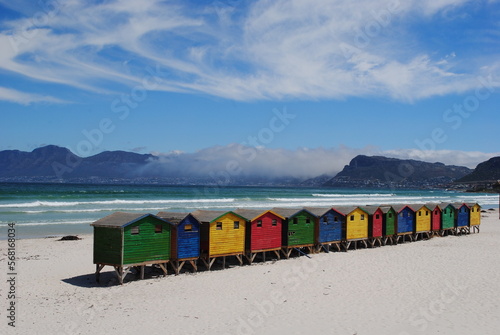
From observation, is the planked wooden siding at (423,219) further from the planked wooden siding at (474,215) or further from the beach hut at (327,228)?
the beach hut at (327,228)

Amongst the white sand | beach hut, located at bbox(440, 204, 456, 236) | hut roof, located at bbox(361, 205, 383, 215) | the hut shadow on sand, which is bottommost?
the white sand

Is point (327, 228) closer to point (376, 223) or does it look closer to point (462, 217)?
point (376, 223)

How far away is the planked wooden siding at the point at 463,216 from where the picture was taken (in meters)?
39.9

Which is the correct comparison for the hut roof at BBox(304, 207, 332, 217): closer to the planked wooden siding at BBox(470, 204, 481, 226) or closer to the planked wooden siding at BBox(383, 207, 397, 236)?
the planked wooden siding at BBox(383, 207, 397, 236)

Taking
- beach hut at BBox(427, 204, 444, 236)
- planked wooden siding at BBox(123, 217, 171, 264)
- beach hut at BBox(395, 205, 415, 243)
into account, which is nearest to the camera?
planked wooden siding at BBox(123, 217, 171, 264)

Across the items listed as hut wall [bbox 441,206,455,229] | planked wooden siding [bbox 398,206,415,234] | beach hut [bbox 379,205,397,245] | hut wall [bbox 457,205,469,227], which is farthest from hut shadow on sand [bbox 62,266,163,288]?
hut wall [bbox 457,205,469,227]

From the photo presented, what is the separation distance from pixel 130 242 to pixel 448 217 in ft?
96.0

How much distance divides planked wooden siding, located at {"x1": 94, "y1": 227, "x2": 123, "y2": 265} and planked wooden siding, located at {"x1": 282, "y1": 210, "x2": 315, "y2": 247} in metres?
10.1

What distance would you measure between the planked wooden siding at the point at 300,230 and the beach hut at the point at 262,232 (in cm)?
A: 48

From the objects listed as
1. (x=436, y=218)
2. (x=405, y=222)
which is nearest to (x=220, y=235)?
(x=405, y=222)

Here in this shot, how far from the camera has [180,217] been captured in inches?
861

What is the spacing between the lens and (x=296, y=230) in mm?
26531

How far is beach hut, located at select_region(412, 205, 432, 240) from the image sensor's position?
35.3 m

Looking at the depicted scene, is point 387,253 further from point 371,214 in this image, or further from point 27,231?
point 27,231
